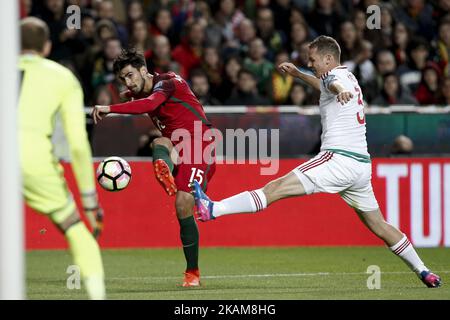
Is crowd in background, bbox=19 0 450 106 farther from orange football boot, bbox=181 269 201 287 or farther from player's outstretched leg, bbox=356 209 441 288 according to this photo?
player's outstretched leg, bbox=356 209 441 288

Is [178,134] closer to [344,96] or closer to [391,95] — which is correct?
[344,96]

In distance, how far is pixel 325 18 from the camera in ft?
61.9

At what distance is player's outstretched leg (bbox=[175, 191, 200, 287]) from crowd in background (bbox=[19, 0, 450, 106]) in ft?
16.5

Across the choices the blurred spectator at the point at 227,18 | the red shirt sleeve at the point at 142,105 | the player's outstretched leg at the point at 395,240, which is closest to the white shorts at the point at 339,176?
the player's outstretched leg at the point at 395,240

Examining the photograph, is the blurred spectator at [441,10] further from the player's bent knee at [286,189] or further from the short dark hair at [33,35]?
the short dark hair at [33,35]

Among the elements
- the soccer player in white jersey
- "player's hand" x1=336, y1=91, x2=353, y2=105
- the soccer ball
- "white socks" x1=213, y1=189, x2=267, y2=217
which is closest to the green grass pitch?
the soccer player in white jersey

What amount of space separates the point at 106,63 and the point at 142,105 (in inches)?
255

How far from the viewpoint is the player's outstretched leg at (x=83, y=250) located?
799 centimetres


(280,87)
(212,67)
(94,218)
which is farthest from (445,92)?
(94,218)

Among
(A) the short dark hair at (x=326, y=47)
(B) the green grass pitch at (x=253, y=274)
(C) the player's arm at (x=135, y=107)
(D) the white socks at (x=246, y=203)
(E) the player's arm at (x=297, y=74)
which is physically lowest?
(B) the green grass pitch at (x=253, y=274)

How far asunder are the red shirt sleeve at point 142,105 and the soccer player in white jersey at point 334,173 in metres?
0.91

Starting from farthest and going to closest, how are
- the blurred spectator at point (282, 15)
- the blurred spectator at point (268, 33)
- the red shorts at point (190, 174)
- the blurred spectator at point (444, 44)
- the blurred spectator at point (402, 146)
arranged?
the blurred spectator at point (282, 15) → the blurred spectator at point (444, 44) → the blurred spectator at point (268, 33) → the blurred spectator at point (402, 146) → the red shorts at point (190, 174)

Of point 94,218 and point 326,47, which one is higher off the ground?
point 326,47

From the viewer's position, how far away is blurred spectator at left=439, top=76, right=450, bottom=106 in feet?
56.1
